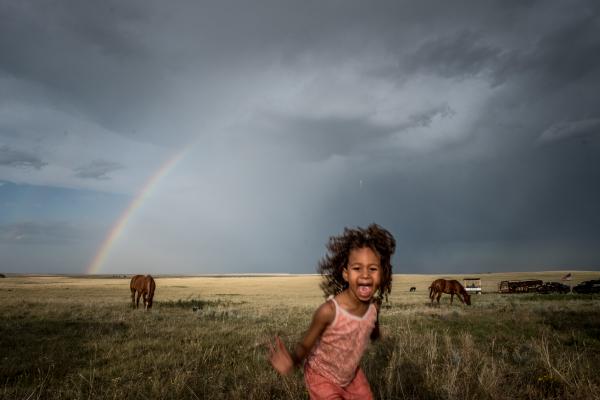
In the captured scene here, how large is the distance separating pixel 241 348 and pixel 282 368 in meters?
6.18

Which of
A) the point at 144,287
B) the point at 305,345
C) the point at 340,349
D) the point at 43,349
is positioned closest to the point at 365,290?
the point at 340,349

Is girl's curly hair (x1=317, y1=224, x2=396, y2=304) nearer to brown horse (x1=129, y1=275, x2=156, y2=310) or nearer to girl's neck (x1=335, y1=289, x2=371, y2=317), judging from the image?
girl's neck (x1=335, y1=289, x2=371, y2=317)

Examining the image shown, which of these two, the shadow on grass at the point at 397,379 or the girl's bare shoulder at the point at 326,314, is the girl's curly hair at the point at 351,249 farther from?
the shadow on grass at the point at 397,379

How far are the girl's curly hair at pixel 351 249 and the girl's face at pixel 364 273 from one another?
0.24ft

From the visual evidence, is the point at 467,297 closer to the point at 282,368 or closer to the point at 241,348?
the point at 241,348

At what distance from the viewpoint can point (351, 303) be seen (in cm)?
298

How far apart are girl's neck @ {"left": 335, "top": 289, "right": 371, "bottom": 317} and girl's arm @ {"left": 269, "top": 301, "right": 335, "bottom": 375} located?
0.32 feet

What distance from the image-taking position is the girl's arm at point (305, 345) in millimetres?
2779

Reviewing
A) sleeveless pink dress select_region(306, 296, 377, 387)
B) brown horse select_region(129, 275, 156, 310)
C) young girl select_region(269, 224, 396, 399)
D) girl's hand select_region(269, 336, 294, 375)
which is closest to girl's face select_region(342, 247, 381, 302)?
young girl select_region(269, 224, 396, 399)

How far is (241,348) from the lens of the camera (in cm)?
851

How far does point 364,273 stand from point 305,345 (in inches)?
26.3

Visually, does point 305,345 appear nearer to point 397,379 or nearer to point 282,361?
point 282,361

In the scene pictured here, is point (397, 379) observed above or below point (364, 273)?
below

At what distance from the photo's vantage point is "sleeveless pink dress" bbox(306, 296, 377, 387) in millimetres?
2889
